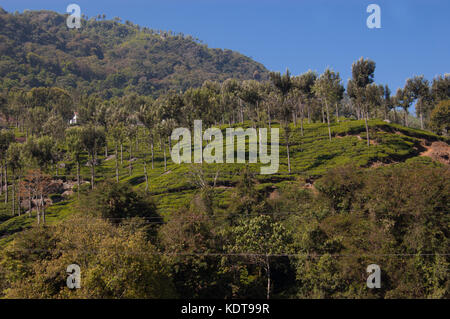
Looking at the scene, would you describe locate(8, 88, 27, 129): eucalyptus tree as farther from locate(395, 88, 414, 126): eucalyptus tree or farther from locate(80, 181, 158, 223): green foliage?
locate(395, 88, 414, 126): eucalyptus tree

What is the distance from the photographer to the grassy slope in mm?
71438

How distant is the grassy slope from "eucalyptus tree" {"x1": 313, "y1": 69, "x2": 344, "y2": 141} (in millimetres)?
7635

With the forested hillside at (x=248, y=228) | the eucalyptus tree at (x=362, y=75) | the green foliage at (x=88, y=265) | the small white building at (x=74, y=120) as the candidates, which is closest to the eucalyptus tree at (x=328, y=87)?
the eucalyptus tree at (x=362, y=75)

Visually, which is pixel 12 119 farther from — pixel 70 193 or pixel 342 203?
pixel 342 203

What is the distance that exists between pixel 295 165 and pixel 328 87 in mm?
32151

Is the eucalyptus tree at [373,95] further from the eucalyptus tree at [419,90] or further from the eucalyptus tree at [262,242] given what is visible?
the eucalyptus tree at [262,242]

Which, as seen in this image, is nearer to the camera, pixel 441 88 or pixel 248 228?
pixel 248 228

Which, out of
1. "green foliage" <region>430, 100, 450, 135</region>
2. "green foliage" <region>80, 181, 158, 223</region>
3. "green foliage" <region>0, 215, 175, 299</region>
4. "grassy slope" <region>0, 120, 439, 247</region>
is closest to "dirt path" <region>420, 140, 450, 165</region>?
"grassy slope" <region>0, 120, 439, 247</region>

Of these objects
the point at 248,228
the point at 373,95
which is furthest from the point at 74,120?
the point at 248,228

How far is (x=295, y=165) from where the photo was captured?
80.9 m

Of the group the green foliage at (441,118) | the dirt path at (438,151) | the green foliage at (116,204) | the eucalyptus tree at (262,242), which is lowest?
the eucalyptus tree at (262,242)

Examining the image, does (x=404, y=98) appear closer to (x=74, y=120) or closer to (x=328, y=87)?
(x=328, y=87)

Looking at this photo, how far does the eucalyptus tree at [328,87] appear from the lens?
101 meters

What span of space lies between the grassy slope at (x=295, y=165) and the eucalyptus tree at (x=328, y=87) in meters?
7.63
